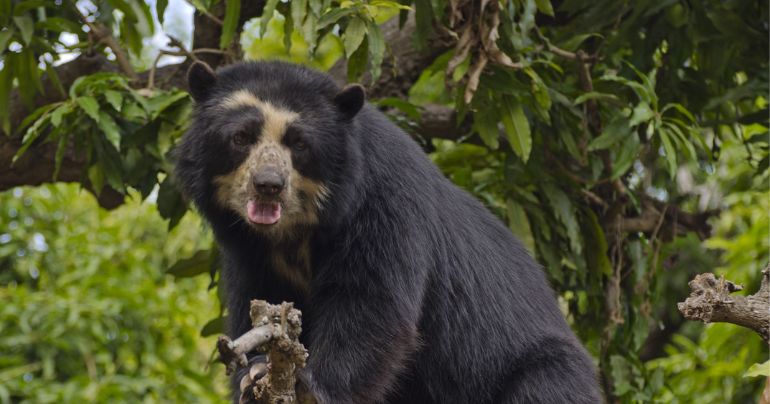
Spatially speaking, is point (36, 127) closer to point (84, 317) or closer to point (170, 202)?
point (170, 202)

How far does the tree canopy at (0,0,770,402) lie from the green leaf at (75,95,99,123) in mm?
10

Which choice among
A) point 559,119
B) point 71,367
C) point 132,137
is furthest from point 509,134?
point 71,367

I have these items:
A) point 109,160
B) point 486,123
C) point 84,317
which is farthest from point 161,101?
point 84,317

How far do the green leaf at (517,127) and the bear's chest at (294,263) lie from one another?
48.6 inches

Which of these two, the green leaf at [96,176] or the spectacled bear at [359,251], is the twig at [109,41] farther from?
the spectacled bear at [359,251]

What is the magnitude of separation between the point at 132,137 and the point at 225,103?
46.6 inches

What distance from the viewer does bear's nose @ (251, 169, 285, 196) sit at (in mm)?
3725

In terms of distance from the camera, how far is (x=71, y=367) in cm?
935

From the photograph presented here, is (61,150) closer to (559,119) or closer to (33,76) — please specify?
(33,76)

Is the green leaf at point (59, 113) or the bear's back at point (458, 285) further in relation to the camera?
the green leaf at point (59, 113)

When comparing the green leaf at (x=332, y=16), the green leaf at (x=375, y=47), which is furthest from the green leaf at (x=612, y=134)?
the green leaf at (x=332, y=16)

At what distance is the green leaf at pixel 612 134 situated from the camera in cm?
496

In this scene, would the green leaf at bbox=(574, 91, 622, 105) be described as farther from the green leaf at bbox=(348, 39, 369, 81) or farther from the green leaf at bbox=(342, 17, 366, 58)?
the green leaf at bbox=(342, 17, 366, 58)

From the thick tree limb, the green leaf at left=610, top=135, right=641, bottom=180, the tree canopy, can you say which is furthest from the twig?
the thick tree limb
